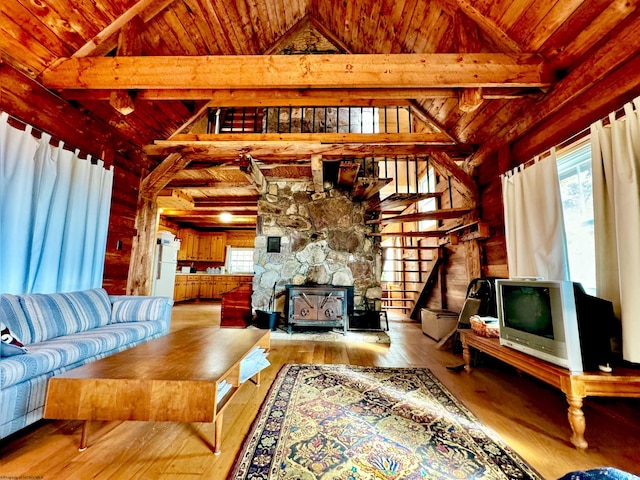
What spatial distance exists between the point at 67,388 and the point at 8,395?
18.0 inches

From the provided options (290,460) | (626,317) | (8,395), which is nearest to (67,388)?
(8,395)

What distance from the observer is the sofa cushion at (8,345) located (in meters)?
1.42

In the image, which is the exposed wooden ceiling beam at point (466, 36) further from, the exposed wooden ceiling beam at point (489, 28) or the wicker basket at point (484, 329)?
the wicker basket at point (484, 329)

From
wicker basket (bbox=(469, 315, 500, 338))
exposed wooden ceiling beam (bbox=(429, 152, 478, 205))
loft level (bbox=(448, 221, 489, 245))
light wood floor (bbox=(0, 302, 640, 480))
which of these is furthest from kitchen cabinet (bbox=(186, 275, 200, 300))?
wicker basket (bbox=(469, 315, 500, 338))

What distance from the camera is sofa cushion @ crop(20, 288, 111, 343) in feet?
6.06

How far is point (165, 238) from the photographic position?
18.9ft

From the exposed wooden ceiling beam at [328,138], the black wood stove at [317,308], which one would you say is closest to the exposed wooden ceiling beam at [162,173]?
the exposed wooden ceiling beam at [328,138]

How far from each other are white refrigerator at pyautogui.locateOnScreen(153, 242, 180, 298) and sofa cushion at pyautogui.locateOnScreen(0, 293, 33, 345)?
357 centimetres

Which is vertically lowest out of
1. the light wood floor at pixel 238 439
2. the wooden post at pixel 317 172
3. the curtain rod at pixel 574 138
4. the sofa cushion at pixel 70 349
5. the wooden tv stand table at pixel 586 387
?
the light wood floor at pixel 238 439

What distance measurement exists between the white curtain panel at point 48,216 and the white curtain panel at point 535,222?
168 inches

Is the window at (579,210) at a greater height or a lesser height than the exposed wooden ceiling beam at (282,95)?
lesser

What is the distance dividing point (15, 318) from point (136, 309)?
0.87m

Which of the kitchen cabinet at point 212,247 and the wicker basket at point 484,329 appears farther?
the kitchen cabinet at point 212,247

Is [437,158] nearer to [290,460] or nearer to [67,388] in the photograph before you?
[290,460]
